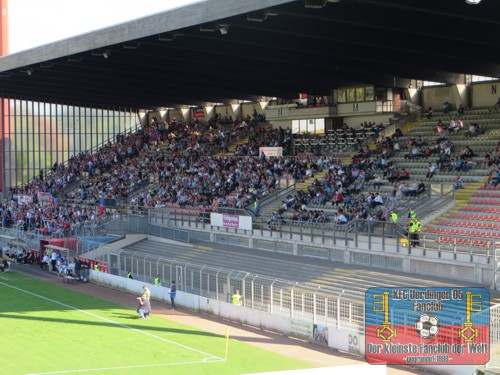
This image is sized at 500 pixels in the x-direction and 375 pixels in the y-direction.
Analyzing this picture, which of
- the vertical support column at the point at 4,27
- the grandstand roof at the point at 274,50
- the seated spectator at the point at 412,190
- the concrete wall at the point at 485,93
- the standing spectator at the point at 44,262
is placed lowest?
the standing spectator at the point at 44,262

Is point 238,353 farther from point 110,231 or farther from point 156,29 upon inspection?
point 110,231

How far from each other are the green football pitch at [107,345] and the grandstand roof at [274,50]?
12.0m

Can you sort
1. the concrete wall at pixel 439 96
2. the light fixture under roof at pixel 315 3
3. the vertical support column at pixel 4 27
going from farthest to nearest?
the vertical support column at pixel 4 27, the concrete wall at pixel 439 96, the light fixture under roof at pixel 315 3

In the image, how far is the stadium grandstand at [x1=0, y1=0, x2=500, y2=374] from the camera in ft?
103

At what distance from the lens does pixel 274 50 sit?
42.7m

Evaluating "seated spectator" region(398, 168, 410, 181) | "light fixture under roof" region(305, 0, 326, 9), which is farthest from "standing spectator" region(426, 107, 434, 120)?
"light fixture under roof" region(305, 0, 326, 9)

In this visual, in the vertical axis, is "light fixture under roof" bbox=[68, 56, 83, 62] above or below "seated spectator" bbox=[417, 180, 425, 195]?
above

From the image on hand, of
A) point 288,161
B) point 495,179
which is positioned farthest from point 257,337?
point 288,161

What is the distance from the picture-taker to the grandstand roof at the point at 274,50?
3353 centimetres

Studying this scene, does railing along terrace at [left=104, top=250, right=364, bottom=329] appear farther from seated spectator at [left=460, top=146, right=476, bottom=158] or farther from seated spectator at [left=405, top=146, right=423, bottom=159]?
seated spectator at [left=405, top=146, right=423, bottom=159]

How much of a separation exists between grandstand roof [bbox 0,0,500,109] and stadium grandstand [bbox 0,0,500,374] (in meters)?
0.13

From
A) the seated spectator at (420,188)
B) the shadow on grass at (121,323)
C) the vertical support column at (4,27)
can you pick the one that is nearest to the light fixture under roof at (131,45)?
A: the shadow on grass at (121,323)

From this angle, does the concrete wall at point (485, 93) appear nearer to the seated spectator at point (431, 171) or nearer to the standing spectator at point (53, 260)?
the seated spectator at point (431, 171)

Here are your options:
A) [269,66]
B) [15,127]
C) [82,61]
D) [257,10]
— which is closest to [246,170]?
[269,66]
